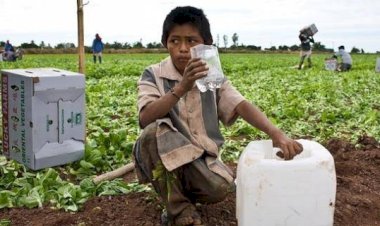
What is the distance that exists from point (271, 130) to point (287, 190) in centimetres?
41

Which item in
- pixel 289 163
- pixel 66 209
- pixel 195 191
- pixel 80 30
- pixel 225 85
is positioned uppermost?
pixel 80 30

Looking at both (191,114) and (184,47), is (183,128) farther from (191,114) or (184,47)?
(184,47)

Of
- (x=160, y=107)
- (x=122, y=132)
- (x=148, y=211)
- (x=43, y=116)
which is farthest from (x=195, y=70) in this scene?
(x=122, y=132)

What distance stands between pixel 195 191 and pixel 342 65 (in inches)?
661

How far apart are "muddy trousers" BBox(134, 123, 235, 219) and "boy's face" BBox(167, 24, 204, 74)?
355mm

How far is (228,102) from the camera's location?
2.56 m

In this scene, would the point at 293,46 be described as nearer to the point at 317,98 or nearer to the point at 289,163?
the point at 317,98

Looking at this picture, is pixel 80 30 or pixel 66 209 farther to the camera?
pixel 80 30

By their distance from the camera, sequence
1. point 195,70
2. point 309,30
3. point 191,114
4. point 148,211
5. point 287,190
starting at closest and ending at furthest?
1. point 287,190
2. point 195,70
3. point 191,114
4. point 148,211
5. point 309,30

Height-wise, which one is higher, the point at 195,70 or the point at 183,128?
the point at 195,70

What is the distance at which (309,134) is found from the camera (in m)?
5.27

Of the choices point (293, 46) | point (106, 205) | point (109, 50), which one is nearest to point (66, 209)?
point (106, 205)

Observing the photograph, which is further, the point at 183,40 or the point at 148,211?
the point at 148,211

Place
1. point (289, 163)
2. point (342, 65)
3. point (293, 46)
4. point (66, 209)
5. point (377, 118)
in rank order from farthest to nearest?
point (293, 46) → point (342, 65) → point (377, 118) → point (66, 209) → point (289, 163)
